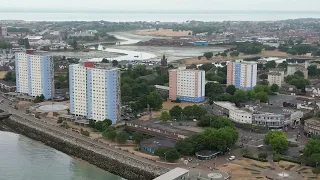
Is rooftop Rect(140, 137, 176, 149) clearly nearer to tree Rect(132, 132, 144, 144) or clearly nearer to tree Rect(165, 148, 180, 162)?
tree Rect(132, 132, 144, 144)

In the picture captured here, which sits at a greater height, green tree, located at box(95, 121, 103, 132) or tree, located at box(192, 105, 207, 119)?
tree, located at box(192, 105, 207, 119)

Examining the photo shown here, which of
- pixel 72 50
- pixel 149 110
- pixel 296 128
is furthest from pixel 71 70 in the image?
pixel 72 50

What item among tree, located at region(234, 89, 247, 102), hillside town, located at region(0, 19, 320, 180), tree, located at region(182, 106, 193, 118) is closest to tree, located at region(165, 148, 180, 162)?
hillside town, located at region(0, 19, 320, 180)

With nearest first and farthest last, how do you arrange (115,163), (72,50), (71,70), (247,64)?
(115,163) < (71,70) < (247,64) < (72,50)

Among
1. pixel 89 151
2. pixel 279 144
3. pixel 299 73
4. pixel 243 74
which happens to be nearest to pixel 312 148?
pixel 279 144

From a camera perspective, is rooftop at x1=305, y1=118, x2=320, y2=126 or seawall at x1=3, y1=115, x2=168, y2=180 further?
rooftop at x1=305, y1=118, x2=320, y2=126

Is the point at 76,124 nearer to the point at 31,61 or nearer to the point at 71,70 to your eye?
the point at 71,70

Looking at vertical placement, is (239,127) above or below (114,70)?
below
